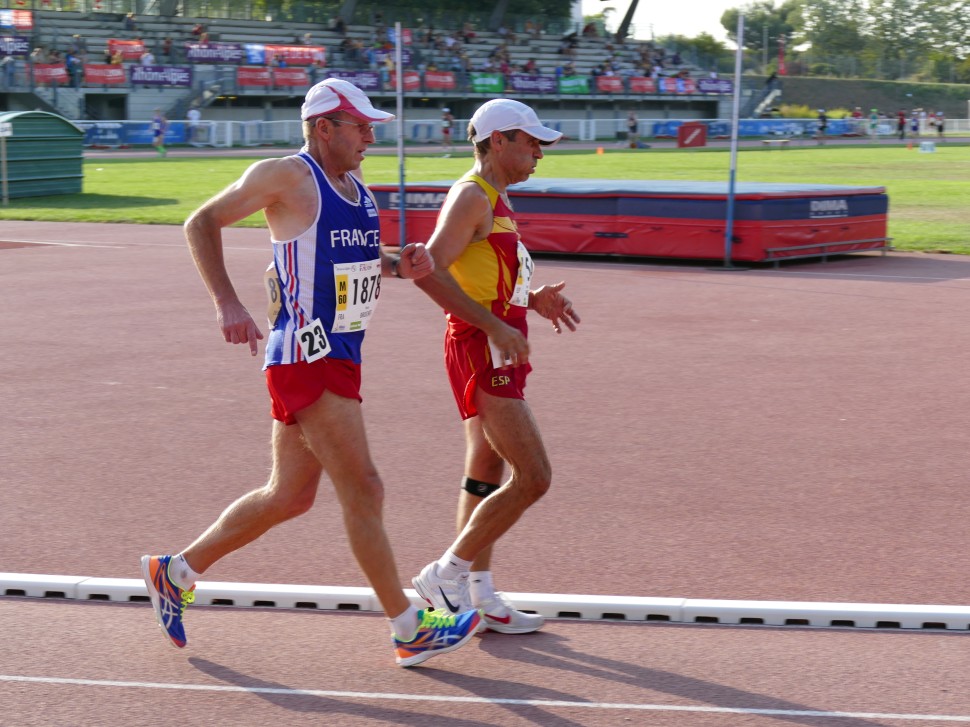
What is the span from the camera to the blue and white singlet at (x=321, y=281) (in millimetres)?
4473

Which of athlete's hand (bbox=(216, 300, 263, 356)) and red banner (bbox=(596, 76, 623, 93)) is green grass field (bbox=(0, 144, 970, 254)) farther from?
red banner (bbox=(596, 76, 623, 93))

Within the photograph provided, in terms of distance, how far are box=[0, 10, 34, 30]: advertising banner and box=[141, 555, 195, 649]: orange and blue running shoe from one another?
55.2 meters

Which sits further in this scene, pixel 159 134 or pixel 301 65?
pixel 301 65

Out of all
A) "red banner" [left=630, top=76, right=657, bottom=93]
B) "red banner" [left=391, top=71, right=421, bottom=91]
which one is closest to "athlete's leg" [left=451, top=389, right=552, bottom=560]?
"red banner" [left=391, top=71, right=421, bottom=91]

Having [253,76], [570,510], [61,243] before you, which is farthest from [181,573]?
[253,76]

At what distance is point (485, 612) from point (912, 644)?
1.51 metres

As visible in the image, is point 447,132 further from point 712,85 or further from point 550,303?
point 550,303

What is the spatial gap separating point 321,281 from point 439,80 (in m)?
64.6

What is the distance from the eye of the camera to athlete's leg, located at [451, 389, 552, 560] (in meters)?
4.83

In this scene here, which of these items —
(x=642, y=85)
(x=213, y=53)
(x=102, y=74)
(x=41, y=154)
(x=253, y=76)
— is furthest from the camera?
(x=642, y=85)

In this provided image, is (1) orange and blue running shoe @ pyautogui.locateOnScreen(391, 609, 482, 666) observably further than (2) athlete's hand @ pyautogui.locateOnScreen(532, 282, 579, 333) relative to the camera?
No

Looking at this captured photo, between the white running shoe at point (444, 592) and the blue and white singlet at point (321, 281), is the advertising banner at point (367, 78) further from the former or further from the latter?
the blue and white singlet at point (321, 281)

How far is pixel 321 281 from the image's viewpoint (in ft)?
14.7

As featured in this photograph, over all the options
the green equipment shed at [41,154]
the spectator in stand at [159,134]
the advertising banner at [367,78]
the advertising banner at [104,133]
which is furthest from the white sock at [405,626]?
the advertising banner at [367,78]
